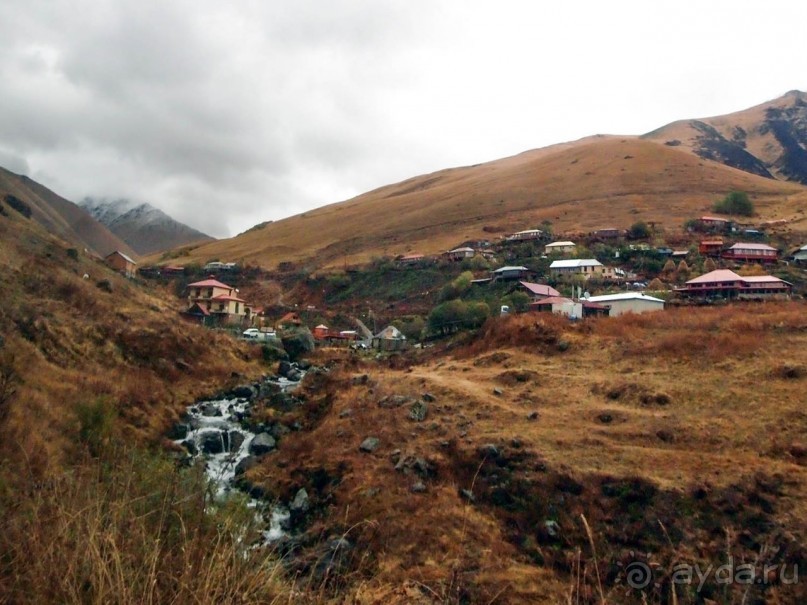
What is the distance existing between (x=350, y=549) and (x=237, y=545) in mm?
8430

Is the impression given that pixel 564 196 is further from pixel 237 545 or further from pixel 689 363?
pixel 237 545

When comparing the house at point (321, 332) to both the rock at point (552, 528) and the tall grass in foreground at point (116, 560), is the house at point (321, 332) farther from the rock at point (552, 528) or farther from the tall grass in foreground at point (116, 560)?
the tall grass in foreground at point (116, 560)

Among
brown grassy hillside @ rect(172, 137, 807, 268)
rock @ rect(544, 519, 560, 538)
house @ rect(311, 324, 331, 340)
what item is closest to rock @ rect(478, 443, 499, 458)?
rock @ rect(544, 519, 560, 538)

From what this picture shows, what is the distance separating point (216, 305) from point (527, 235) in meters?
37.8

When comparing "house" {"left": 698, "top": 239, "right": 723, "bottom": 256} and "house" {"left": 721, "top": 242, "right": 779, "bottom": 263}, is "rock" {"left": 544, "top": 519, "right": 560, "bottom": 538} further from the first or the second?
"house" {"left": 698, "top": 239, "right": 723, "bottom": 256}

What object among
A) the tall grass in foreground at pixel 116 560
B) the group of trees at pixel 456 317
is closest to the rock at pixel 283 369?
the group of trees at pixel 456 317

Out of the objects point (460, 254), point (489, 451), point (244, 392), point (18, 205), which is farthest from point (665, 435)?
point (18, 205)

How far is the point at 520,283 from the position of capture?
49062 mm

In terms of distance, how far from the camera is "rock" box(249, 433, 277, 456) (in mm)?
19500

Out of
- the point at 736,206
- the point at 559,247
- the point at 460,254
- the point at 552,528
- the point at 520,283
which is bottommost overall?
the point at 552,528

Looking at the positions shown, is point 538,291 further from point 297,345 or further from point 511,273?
point 297,345

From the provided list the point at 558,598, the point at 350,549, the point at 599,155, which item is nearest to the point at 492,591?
the point at 558,598

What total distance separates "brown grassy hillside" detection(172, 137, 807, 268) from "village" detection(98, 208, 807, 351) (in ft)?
23.9

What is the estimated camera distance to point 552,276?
2061 inches
